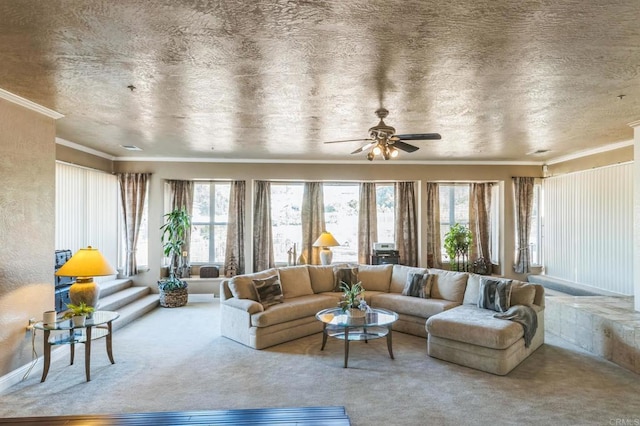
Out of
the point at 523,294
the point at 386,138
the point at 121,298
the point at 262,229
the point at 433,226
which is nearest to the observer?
the point at 386,138

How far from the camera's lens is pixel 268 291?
4.99 meters

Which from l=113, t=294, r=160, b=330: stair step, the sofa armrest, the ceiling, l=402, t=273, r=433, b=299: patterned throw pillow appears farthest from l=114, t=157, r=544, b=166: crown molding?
the sofa armrest

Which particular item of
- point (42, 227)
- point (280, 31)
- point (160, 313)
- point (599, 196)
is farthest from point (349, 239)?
point (280, 31)

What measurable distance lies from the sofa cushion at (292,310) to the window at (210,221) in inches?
125

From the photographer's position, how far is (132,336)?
16.5 feet

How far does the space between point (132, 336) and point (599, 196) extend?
25.1 ft

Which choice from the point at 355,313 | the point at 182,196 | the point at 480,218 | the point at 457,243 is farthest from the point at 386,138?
the point at 480,218

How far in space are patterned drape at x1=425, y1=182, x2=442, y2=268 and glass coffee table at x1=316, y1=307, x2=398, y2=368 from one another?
12.0 feet

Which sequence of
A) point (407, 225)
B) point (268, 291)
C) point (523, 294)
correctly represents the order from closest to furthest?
point (523, 294), point (268, 291), point (407, 225)

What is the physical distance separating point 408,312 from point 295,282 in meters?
1.72

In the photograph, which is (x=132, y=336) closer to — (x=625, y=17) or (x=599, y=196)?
(x=625, y=17)

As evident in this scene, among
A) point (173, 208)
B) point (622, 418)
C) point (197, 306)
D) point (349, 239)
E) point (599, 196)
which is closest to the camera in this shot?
point (622, 418)

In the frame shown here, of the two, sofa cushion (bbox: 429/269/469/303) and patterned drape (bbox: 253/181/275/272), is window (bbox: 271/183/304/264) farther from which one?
sofa cushion (bbox: 429/269/469/303)

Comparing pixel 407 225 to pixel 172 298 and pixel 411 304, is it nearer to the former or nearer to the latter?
pixel 411 304
